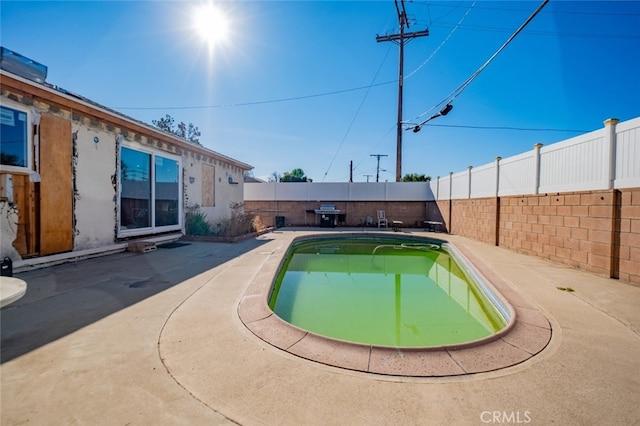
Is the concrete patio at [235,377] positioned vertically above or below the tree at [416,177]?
below

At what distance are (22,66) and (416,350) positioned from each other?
24.1 ft

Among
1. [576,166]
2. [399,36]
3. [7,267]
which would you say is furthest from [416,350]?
[399,36]

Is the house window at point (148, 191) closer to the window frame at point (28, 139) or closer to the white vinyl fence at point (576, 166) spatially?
the window frame at point (28, 139)

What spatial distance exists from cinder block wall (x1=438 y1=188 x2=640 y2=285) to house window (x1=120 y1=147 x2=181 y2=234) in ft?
33.2

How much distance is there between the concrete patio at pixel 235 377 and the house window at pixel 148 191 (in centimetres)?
356

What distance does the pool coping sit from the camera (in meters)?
1.96

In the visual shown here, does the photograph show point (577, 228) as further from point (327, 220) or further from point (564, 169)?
point (327, 220)

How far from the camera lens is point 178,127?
2669 cm

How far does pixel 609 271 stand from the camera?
447cm

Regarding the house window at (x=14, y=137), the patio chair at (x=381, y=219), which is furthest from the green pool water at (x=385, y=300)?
the patio chair at (x=381, y=219)

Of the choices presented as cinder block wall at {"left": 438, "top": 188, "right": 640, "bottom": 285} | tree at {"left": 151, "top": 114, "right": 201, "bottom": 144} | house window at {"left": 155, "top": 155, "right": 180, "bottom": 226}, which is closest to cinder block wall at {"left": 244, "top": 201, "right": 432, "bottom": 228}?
cinder block wall at {"left": 438, "top": 188, "right": 640, "bottom": 285}

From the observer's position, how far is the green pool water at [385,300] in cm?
324

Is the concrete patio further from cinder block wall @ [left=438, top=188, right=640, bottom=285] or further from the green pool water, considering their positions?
cinder block wall @ [left=438, top=188, right=640, bottom=285]

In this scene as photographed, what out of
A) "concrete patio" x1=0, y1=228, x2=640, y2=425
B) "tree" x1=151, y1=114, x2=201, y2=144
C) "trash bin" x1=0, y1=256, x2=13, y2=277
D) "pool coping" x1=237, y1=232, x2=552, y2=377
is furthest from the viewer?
"tree" x1=151, y1=114, x2=201, y2=144
